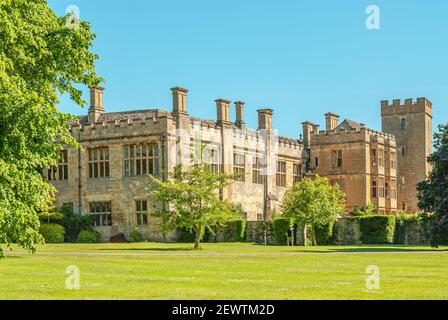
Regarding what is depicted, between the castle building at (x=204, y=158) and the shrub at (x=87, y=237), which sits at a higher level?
the castle building at (x=204, y=158)

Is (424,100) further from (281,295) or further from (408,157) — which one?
(281,295)

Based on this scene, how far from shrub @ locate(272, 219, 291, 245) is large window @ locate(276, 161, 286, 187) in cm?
1385

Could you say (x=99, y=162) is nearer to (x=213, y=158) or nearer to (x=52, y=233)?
(x=52, y=233)

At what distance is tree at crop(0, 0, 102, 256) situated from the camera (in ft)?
53.7

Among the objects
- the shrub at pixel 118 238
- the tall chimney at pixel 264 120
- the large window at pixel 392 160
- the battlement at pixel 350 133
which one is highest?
the tall chimney at pixel 264 120

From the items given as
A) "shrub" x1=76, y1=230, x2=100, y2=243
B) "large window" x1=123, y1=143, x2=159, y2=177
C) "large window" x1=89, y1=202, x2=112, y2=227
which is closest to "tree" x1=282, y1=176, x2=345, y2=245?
"large window" x1=123, y1=143, x2=159, y2=177

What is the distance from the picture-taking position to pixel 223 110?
49.0 m

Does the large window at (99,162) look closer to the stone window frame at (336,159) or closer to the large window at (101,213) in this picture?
the large window at (101,213)

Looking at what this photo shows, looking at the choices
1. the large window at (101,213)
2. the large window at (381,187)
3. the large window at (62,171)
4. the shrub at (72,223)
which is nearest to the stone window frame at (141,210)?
the large window at (101,213)

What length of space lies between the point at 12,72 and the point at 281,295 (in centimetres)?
935

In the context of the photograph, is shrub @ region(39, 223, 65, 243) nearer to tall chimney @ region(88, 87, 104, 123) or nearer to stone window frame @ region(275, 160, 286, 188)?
tall chimney @ region(88, 87, 104, 123)

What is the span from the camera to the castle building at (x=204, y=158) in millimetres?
43428

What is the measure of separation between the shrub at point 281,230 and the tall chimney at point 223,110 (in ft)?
34.0

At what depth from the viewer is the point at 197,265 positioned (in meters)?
20.1
